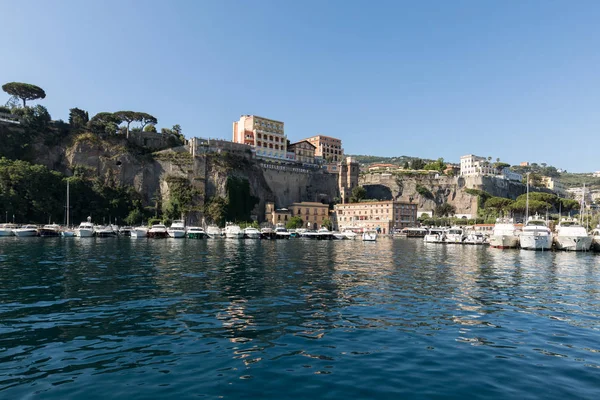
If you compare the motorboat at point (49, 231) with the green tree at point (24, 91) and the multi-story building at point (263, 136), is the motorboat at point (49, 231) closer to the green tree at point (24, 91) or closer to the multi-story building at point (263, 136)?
the green tree at point (24, 91)

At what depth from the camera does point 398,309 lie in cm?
1432

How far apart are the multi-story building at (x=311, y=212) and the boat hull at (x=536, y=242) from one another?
55.0 metres

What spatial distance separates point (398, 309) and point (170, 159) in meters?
83.6

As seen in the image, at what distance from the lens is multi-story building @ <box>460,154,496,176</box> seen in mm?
153500

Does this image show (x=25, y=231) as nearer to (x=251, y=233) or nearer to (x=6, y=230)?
(x=6, y=230)

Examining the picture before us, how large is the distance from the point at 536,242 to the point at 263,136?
75.7m

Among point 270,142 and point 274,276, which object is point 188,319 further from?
point 270,142

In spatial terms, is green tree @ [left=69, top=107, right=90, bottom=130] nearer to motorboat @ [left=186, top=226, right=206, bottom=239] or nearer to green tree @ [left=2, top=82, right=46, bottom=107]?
green tree @ [left=2, top=82, right=46, bottom=107]

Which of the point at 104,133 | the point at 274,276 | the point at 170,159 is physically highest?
the point at 104,133

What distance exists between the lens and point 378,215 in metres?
106

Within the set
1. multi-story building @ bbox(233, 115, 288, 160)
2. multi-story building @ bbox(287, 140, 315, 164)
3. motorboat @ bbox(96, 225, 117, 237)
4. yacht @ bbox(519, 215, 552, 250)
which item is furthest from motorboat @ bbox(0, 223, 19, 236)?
yacht @ bbox(519, 215, 552, 250)

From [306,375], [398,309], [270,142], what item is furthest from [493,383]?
[270,142]

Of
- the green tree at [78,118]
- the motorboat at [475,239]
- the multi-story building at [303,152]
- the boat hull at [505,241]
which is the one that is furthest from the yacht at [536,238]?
the green tree at [78,118]

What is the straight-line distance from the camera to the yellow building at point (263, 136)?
4262 inches
